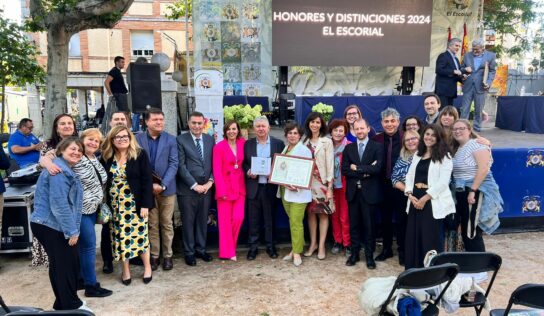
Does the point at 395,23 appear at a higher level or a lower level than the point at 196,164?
higher

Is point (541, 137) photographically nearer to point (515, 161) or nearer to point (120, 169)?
point (515, 161)

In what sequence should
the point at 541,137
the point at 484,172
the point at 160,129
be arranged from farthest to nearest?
1. the point at 541,137
2. the point at 160,129
3. the point at 484,172

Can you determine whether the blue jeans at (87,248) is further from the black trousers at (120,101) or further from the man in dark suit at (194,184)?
the black trousers at (120,101)

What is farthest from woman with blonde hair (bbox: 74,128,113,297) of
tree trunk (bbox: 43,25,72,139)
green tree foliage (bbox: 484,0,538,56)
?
green tree foliage (bbox: 484,0,538,56)

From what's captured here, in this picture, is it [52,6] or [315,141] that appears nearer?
[315,141]

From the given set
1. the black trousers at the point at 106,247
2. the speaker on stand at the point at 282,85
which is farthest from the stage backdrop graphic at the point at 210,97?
the speaker on stand at the point at 282,85

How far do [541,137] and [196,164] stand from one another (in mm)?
9931

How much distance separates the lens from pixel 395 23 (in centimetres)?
1359

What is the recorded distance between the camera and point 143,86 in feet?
20.3

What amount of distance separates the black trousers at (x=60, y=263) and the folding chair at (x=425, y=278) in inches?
101

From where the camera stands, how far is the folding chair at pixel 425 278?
2.43 m

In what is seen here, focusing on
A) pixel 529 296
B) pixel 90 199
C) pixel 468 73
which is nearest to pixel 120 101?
pixel 90 199

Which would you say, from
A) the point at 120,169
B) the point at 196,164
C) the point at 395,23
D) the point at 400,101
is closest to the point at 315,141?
the point at 196,164

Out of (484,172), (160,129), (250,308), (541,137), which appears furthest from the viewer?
(541,137)
